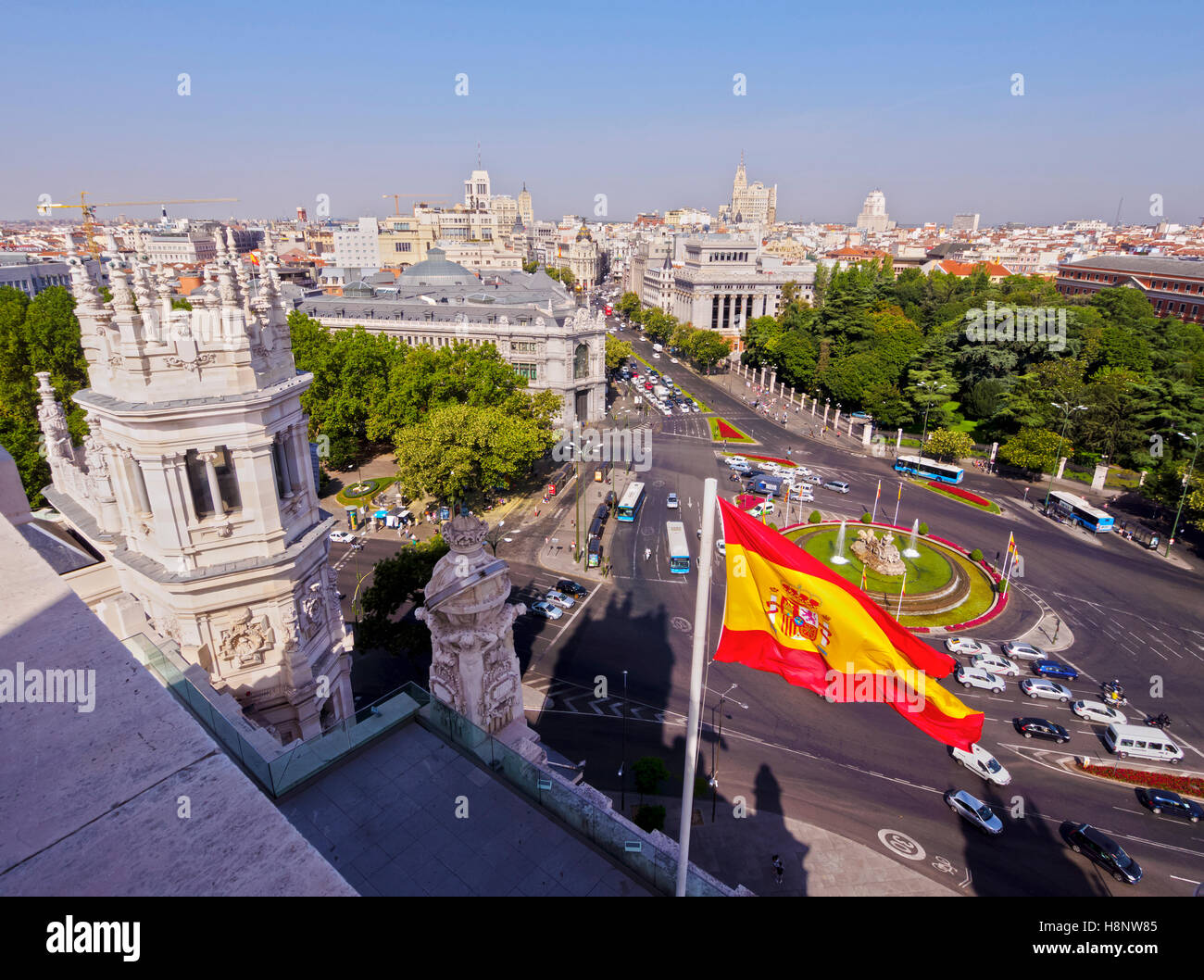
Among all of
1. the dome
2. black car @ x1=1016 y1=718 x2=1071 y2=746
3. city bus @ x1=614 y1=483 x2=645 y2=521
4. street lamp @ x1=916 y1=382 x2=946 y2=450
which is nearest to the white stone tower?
black car @ x1=1016 y1=718 x2=1071 y2=746

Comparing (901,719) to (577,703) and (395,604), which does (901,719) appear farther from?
(395,604)

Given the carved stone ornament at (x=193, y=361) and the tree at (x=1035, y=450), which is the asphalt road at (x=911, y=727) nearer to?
the tree at (x=1035, y=450)

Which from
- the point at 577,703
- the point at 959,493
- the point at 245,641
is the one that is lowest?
the point at 577,703

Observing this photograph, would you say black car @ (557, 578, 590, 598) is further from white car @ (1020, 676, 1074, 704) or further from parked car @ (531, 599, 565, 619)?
white car @ (1020, 676, 1074, 704)

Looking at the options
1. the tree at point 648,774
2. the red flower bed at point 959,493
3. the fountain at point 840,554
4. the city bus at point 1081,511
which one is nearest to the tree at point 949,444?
the red flower bed at point 959,493

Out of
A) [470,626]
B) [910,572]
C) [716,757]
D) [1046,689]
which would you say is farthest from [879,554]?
[470,626]
